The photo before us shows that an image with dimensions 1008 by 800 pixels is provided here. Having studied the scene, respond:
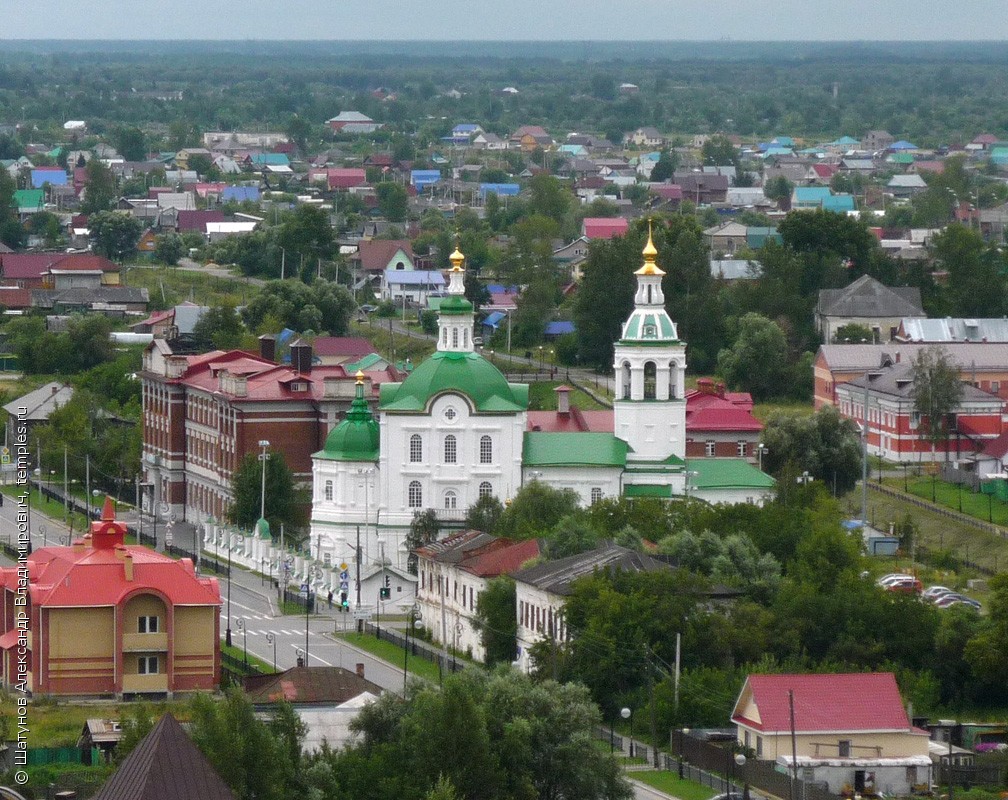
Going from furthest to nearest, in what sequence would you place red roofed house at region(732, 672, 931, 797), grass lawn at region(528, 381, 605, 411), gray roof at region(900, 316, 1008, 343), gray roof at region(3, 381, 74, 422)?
1. gray roof at region(900, 316, 1008, 343)
2. grass lawn at region(528, 381, 605, 411)
3. gray roof at region(3, 381, 74, 422)
4. red roofed house at region(732, 672, 931, 797)

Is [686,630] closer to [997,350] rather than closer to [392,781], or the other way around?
[392,781]

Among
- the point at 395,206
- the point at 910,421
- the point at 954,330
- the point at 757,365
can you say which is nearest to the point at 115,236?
the point at 395,206

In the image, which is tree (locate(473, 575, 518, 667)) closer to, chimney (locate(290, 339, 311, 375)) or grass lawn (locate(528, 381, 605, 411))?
chimney (locate(290, 339, 311, 375))

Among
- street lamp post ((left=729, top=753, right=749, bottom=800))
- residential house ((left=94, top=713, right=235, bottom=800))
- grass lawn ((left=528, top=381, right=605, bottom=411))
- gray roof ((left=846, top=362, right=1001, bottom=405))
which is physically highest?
residential house ((left=94, top=713, right=235, bottom=800))

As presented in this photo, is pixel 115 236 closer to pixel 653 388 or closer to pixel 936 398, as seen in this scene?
pixel 936 398

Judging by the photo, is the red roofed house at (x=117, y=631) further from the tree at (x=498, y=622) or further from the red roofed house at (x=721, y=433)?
the red roofed house at (x=721, y=433)

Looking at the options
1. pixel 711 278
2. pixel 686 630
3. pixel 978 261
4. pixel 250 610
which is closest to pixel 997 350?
pixel 711 278

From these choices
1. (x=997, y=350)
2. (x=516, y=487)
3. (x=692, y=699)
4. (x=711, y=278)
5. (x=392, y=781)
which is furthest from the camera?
(x=711, y=278)

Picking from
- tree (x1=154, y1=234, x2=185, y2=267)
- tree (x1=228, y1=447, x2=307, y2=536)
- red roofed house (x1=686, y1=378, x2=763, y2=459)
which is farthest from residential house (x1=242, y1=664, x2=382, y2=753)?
tree (x1=154, y1=234, x2=185, y2=267)
